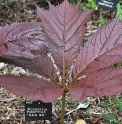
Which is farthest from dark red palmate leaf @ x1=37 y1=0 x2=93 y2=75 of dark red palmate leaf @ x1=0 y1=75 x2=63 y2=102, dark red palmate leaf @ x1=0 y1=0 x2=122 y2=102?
dark red palmate leaf @ x1=0 y1=75 x2=63 y2=102

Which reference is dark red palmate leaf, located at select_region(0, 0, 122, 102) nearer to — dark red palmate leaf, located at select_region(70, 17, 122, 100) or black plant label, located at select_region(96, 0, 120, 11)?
dark red palmate leaf, located at select_region(70, 17, 122, 100)

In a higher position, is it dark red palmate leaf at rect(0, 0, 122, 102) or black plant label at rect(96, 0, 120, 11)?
black plant label at rect(96, 0, 120, 11)

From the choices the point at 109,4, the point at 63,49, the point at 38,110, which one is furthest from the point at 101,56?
the point at 109,4

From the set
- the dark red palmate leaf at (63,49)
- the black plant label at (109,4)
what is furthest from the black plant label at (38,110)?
the black plant label at (109,4)

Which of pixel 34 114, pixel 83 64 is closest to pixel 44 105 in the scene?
pixel 34 114

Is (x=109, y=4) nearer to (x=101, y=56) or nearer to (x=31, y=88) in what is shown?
(x=101, y=56)

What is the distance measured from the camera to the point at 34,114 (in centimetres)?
136

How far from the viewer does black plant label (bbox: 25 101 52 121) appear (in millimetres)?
1321

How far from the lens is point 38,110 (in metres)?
1.35

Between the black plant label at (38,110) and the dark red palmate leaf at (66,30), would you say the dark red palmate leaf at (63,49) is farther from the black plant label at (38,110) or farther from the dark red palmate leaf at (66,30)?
the black plant label at (38,110)

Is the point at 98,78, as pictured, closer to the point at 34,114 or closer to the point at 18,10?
the point at 34,114

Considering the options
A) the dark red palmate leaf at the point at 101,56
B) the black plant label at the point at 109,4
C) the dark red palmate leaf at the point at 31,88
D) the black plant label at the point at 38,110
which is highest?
the black plant label at the point at 109,4

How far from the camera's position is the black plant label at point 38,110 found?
52.0 inches

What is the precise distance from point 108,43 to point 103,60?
2.3 inches
